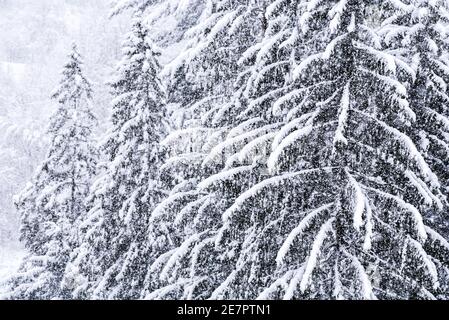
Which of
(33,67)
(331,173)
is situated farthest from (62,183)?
(33,67)

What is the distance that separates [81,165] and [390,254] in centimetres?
1497

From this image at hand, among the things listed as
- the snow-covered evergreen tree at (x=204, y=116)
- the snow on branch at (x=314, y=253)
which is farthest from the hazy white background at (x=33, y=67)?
the snow on branch at (x=314, y=253)

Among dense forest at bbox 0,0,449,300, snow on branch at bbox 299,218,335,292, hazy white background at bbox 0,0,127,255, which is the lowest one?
snow on branch at bbox 299,218,335,292

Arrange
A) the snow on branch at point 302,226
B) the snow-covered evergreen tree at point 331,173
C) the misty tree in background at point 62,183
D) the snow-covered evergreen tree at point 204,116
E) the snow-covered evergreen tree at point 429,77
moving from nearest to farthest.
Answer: the snow on branch at point 302,226, the snow-covered evergreen tree at point 331,173, the snow-covered evergreen tree at point 429,77, the snow-covered evergreen tree at point 204,116, the misty tree in background at point 62,183

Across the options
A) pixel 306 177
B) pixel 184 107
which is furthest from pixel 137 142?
pixel 306 177

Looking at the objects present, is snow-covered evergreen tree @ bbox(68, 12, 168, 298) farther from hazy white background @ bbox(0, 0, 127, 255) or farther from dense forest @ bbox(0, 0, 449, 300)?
hazy white background @ bbox(0, 0, 127, 255)

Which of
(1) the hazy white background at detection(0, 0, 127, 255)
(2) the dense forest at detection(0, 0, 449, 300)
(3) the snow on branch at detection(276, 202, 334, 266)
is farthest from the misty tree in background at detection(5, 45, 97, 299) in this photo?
(1) the hazy white background at detection(0, 0, 127, 255)

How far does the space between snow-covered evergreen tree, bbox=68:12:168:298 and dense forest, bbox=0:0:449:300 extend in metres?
0.07

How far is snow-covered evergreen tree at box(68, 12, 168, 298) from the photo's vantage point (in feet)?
53.7

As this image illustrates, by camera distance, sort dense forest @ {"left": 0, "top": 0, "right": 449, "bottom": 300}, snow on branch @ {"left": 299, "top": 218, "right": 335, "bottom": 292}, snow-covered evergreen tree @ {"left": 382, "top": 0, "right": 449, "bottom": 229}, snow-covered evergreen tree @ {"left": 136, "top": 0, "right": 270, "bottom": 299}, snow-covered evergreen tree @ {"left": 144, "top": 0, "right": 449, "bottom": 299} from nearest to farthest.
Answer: snow on branch @ {"left": 299, "top": 218, "right": 335, "bottom": 292}
snow-covered evergreen tree @ {"left": 144, "top": 0, "right": 449, "bottom": 299}
dense forest @ {"left": 0, "top": 0, "right": 449, "bottom": 300}
snow-covered evergreen tree @ {"left": 382, "top": 0, "right": 449, "bottom": 229}
snow-covered evergreen tree @ {"left": 136, "top": 0, "right": 270, "bottom": 299}

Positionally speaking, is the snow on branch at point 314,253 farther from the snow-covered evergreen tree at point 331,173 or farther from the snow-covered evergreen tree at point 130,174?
the snow-covered evergreen tree at point 130,174

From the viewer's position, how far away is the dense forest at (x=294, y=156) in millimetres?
8656

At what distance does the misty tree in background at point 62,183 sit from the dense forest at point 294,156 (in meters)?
5.13

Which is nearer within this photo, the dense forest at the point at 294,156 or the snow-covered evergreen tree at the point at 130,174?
the dense forest at the point at 294,156
